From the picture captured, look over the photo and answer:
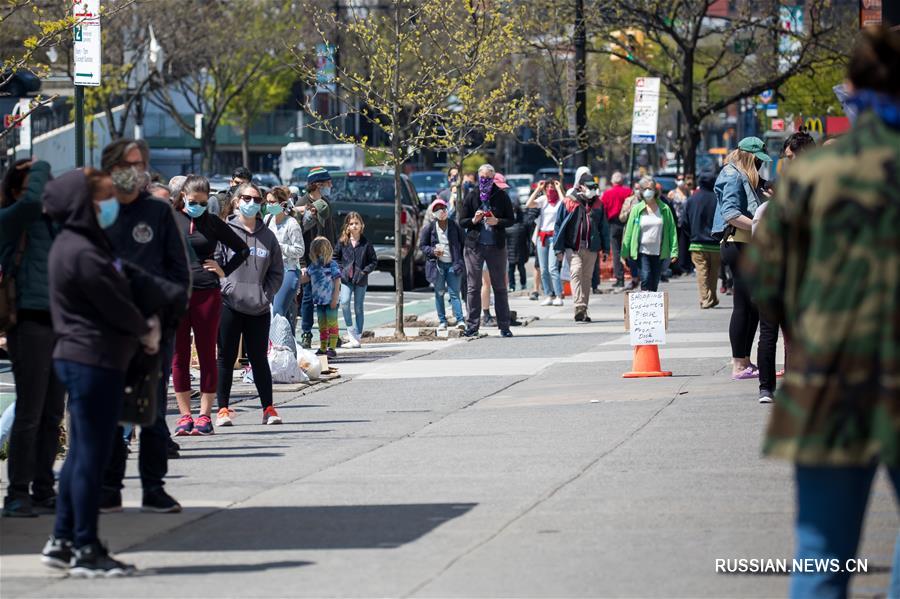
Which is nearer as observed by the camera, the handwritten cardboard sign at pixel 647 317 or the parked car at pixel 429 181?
the handwritten cardboard sign at pixel 647 317

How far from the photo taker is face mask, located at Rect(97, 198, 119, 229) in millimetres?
7410

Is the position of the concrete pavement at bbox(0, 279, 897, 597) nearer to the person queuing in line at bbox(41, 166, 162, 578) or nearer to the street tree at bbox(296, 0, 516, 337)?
the person queuing in line at bbox(41, 166, 162, 578)

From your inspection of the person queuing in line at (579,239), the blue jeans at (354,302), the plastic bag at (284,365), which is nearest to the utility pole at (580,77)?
the person queuing in line at (579,239)

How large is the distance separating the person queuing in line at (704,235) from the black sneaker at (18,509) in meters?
15.0

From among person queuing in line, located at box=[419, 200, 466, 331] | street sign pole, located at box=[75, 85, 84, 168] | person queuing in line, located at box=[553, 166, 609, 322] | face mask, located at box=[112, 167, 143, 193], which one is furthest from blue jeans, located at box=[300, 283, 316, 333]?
face mask, located at box=[112, 167, 143, 193]

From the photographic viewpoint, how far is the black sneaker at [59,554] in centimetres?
743

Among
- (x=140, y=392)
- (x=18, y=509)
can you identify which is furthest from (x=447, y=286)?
(x=140, y=392)

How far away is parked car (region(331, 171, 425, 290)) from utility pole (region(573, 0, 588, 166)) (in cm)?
305

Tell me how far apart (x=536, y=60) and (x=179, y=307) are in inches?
1242

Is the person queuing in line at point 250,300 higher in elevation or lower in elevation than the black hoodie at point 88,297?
lower

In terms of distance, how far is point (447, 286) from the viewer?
2186 centimetres

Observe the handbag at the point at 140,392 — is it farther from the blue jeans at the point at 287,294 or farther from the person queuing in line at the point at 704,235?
the person queuing in line at the point at 704,235

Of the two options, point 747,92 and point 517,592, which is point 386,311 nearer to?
point 747,92

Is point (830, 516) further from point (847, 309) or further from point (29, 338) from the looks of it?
point (29, 338)
